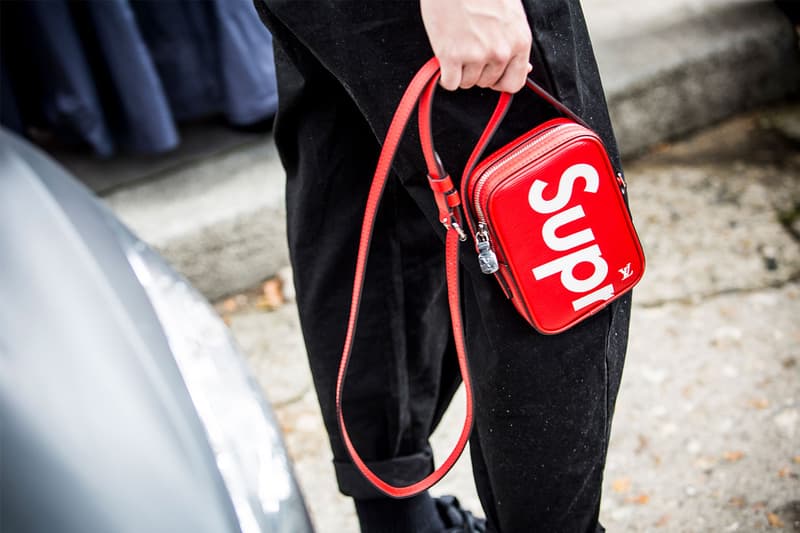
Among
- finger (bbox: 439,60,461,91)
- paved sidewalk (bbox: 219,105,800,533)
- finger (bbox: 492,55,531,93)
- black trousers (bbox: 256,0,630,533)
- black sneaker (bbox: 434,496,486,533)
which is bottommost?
paved sidewalk (bbox: 219,105,800,533)

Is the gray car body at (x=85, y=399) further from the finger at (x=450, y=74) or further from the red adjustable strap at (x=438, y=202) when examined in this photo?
the finger at (x=450, y=74)

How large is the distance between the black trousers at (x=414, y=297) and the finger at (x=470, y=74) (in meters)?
0.04

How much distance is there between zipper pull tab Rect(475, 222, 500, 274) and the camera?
0.83 metres

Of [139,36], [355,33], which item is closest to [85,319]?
[355,33]

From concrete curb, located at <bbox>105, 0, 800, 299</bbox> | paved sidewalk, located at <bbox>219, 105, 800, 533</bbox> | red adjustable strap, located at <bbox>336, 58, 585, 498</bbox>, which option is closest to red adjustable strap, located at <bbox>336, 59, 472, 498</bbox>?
red adjustable strap, located at <bbox>336, 58, 585, 498</bbox>

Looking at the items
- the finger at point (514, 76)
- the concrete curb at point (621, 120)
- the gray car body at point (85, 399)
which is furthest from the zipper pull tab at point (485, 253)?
the concrete curb at point (621, 120)

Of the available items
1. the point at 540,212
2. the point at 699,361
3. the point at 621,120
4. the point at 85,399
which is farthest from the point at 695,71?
the point at 85,399

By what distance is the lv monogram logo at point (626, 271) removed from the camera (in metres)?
0.89

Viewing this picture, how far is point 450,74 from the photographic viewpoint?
2.49 feet

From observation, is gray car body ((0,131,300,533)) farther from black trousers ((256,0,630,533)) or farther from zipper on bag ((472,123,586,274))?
zipper on bag ((472,123,586,274))

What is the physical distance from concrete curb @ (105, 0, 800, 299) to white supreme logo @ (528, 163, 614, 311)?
1.39 metres

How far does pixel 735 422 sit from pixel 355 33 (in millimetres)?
1216

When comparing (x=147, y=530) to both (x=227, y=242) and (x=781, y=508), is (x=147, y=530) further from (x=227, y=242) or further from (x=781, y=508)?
(x=227, y=242)

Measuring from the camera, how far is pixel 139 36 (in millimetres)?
2080
